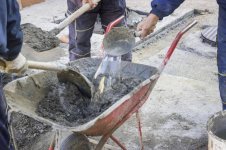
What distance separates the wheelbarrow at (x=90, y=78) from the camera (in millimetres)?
2613

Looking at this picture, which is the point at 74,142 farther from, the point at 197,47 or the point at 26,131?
the point at 197,47

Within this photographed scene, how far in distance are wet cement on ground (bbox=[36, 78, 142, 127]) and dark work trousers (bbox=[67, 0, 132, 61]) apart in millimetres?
1538

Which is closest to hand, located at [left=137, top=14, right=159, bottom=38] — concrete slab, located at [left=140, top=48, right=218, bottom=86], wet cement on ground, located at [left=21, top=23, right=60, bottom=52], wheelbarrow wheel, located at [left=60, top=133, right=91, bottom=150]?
wheelbarrow wheel, located at [left=60, top=133, right=91, bottom=150]

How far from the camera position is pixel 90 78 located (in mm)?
3363

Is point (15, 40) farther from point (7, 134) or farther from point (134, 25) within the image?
point (134, 25)

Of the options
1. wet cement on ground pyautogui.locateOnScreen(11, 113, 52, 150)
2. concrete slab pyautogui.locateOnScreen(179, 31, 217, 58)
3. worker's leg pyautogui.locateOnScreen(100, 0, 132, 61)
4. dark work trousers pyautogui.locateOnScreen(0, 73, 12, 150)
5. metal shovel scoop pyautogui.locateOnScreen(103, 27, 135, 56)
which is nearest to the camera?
dark work trousers pyautogui.locateOnScreen(0, 73, 12, 150)

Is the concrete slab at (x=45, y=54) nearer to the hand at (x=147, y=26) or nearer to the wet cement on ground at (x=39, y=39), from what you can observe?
the wet cement on ground at (x=39, y=39)

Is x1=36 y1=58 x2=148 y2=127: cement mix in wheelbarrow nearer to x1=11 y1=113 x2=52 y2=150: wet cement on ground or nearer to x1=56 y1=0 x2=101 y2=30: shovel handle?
x1=11 y1=113 x2=52 y2=150: wet cement on ground

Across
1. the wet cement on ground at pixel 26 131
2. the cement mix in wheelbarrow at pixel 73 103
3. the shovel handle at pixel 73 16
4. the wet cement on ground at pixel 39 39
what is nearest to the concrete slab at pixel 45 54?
the wet cement on ground at pixel 39 39

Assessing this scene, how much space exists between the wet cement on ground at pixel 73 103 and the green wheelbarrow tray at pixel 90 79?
2.9 inches

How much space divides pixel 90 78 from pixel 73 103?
1.09 feet

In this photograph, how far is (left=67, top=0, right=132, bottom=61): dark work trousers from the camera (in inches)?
180

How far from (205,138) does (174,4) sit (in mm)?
1361

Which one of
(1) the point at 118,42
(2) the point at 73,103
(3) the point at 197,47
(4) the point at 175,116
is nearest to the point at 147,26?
(1) the point at 118,42
